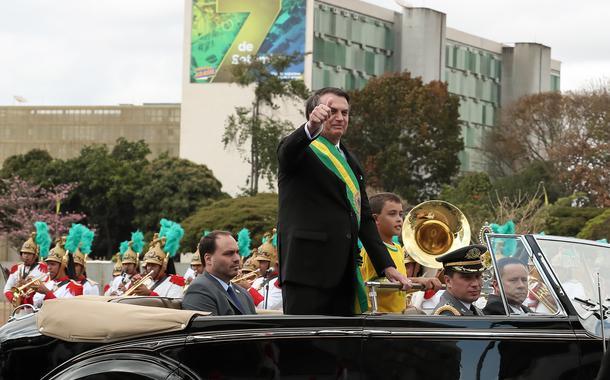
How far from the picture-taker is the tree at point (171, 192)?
200 ft

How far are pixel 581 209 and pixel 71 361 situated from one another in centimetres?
4374

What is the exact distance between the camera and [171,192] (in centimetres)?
6228

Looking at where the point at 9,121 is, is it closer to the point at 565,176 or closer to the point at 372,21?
the point at 372,21

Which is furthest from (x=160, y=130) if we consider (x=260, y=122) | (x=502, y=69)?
(x=260, y=122)

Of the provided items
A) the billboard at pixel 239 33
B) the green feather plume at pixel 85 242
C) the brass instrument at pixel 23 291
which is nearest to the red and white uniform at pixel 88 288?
the brass instrument at pixel 23 291

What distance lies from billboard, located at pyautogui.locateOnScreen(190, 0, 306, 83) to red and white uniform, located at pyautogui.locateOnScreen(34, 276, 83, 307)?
57768 millimetres

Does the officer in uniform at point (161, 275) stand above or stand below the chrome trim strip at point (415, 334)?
below

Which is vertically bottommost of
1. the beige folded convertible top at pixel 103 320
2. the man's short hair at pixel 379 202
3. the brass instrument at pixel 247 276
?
the brass instrument at pixel 247 276

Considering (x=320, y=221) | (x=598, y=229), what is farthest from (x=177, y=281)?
(x=598, y=229)

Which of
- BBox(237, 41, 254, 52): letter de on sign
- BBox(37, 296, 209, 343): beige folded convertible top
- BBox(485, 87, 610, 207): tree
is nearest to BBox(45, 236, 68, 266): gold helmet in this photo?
BBox(37, 296, 209, 343): beige folded convertible top

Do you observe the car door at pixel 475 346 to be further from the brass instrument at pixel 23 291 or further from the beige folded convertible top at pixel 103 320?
the brass instrument at pixel 23 291

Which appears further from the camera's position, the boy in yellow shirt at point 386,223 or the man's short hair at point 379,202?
the man's short hair at point 379,202

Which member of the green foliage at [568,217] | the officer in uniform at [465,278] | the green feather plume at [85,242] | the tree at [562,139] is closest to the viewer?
the officer in uniform at [465,278]

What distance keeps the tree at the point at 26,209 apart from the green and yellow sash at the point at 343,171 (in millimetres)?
56794
